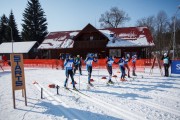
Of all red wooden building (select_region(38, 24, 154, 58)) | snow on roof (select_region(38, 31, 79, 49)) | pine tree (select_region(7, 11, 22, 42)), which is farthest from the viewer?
pine tree (select_region(7, 11, 22, 42))

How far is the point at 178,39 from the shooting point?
50.9m

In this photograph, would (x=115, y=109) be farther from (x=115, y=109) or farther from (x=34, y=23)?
(x=34, y=23)

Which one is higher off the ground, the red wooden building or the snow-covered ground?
the red wooden building

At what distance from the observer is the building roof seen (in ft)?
108

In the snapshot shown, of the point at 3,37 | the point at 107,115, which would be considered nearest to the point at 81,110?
A: the point at 107,115

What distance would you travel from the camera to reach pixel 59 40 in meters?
39.2

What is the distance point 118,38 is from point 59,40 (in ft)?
41.4

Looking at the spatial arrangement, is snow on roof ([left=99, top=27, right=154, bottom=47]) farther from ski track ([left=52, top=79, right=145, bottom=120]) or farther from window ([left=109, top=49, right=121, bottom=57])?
ski track ([left=52, top=79, right=145, bottom=120])

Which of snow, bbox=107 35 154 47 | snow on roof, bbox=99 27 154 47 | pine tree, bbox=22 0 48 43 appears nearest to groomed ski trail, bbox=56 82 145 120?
snow, bbox=107 35 154 47

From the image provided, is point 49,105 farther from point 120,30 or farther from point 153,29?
point 153,29

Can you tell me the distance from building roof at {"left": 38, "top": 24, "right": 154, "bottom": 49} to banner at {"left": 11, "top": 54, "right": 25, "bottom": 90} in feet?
88.1

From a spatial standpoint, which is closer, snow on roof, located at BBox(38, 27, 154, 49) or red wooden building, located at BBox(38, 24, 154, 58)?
snow on roof, located at BBox(38, 27, 154, 49)

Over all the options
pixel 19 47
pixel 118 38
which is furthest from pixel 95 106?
pixel 19 47

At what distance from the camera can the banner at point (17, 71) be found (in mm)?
7305
